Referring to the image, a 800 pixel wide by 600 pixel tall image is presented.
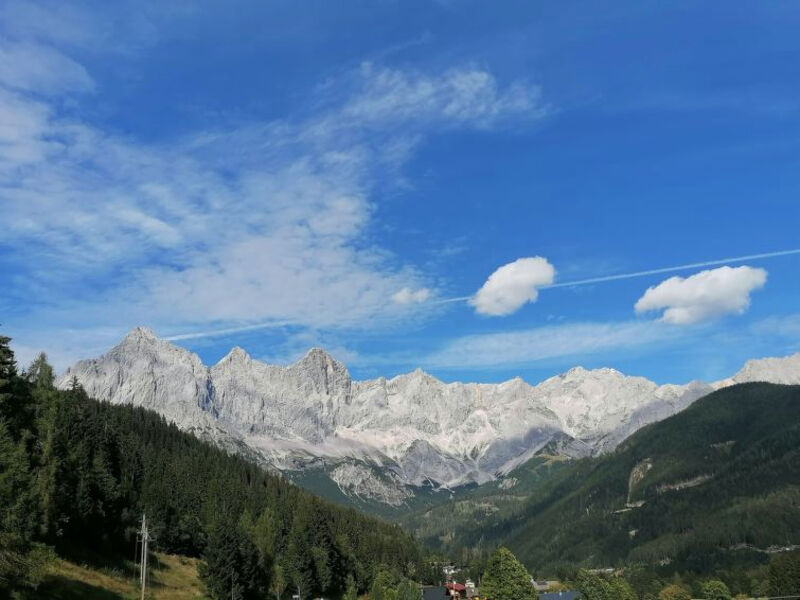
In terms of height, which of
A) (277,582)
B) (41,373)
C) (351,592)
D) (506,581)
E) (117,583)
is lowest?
(351,592)

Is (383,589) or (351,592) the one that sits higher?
(351,592)

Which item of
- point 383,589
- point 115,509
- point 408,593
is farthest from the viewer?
point 383,589

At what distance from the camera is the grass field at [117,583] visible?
242ft

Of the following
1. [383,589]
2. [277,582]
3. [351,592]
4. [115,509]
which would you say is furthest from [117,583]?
[383,589]

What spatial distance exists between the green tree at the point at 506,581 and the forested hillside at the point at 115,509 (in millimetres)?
40171

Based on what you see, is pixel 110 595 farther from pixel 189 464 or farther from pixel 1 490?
pixel 189 464

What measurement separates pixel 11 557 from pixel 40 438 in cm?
3591

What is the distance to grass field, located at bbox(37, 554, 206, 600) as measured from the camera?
73.9 metres

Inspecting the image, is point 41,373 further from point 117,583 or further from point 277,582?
point 277,582

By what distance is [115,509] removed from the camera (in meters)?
116

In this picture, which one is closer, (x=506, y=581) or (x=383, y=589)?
(x=506, y=581)

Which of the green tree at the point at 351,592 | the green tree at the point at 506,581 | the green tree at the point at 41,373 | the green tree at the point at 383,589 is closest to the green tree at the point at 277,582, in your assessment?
the green tree at the point at 351,592

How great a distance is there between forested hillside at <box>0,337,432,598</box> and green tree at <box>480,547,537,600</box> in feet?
132

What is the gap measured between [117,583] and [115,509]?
27.9 m
